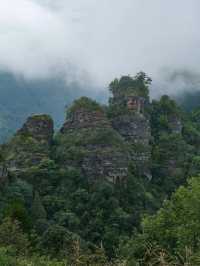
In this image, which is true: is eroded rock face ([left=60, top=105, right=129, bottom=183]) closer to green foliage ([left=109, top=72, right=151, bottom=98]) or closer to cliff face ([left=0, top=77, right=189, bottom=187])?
cliff face ([left=0, top=77, right=189, bottom=187])

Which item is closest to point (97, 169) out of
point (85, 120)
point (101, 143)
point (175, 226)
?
point (101, 143)

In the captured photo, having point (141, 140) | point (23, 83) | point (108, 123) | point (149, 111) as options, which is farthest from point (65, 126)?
point (23, 83)

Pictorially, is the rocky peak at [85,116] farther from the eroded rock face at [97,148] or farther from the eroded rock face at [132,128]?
the eroded rock face at [132,128]

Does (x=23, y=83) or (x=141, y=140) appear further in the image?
(x=23, y=83)

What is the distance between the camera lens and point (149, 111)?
7125cm

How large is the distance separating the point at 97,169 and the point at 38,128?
27.4ft

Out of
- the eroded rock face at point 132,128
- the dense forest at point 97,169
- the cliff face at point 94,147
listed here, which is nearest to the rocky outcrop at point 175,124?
the dense forest at point 97,169

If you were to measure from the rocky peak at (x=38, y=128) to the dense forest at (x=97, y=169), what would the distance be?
113mm

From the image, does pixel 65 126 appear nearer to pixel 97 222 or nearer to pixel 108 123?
pixel 108 123

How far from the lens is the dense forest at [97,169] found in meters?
48.4

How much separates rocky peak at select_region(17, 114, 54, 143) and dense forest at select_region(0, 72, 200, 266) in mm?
113

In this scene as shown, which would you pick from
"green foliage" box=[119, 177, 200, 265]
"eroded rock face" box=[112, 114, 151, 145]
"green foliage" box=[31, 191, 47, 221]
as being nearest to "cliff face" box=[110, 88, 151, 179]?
"eroded rock face" box=[112, 114, 151, 145]

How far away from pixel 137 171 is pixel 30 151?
536 inches

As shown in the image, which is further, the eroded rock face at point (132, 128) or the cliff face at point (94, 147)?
the eroded rock face at point (132, 128)
